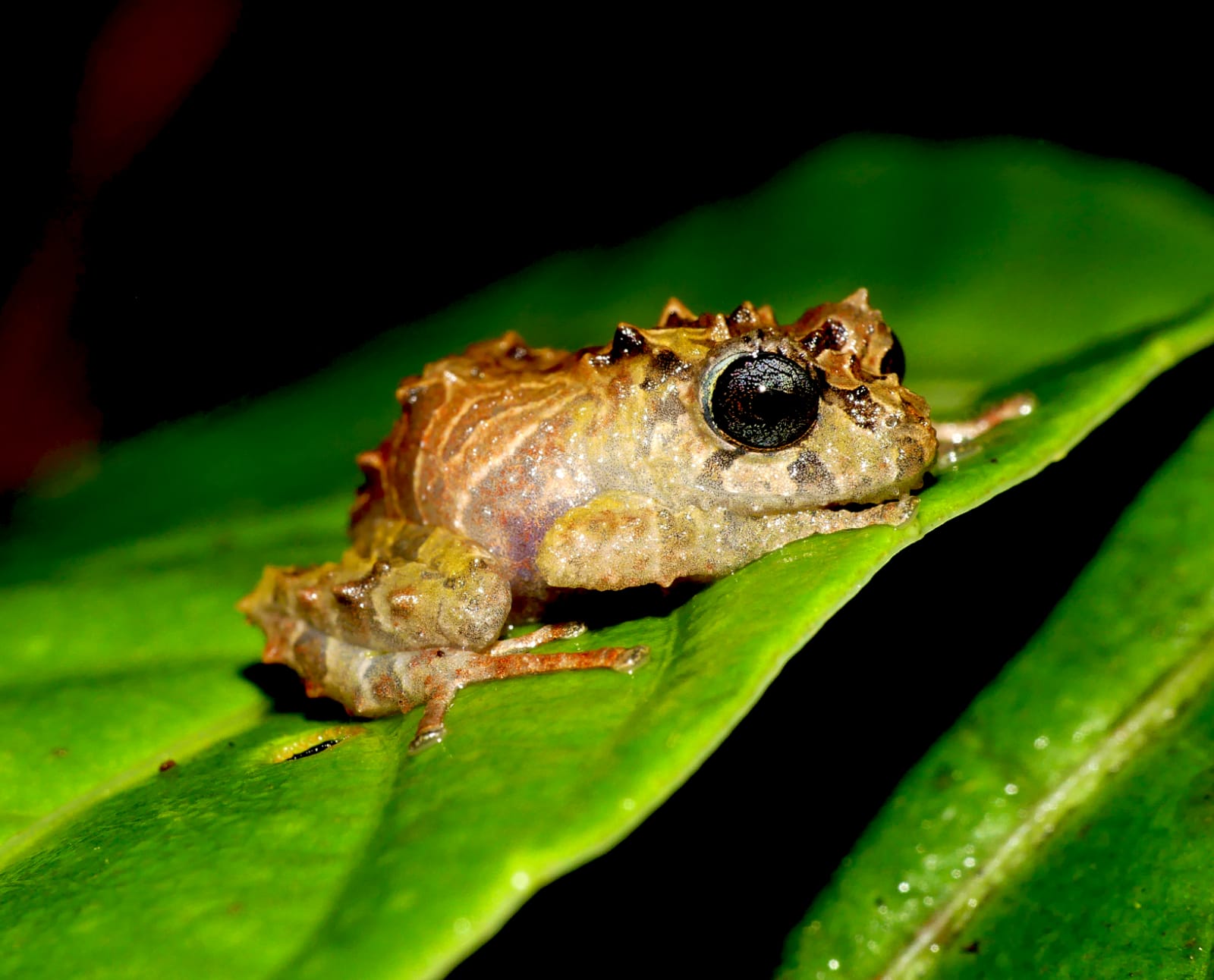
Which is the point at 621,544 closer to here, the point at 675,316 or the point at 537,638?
the point at 537,638

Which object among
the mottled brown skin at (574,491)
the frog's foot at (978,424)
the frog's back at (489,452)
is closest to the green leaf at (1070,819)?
the frog's foot at (978,424)

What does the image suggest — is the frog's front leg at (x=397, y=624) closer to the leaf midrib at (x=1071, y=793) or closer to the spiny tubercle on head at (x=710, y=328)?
the spiny tubercle on head at (x=710, y=328)

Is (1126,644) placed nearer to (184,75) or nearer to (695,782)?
(695,782)

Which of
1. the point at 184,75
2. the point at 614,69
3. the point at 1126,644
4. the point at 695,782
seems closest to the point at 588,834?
the point at 695,782

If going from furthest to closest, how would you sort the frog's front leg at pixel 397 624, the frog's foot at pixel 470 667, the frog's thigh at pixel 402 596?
the frog's thigh at pixel 402 596 → the frog's front leg at pixel 397 624 → the frog's foot at pixel 470 667

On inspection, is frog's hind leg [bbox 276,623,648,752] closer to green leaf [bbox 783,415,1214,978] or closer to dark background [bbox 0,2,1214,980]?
green leaf [bbox 783,415,1214,978]

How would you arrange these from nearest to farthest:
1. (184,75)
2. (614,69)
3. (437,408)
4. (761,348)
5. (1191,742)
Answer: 1. (1191,742)
2. (761,348)
3. (437,408)
4. (184,75)
5. (614,69)

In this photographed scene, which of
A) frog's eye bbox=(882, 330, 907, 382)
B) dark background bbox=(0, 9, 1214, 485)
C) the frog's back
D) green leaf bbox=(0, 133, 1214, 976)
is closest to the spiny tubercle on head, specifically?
the frog's back
